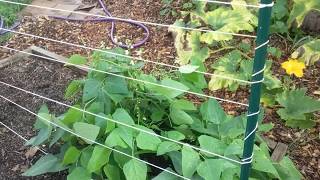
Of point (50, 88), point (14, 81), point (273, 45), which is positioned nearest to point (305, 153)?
point (273, 45)

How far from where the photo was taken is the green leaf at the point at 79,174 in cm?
180

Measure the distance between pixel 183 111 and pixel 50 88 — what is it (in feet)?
4.17

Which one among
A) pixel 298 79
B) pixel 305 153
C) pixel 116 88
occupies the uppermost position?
pixel 116 88

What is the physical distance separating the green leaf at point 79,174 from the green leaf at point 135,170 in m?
0.21

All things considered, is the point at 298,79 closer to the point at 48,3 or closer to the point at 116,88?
the point at 116,88

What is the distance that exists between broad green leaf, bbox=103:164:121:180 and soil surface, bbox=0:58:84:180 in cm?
51

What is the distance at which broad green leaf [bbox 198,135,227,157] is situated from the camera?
65.9 inches

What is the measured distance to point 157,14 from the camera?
3.77 metres

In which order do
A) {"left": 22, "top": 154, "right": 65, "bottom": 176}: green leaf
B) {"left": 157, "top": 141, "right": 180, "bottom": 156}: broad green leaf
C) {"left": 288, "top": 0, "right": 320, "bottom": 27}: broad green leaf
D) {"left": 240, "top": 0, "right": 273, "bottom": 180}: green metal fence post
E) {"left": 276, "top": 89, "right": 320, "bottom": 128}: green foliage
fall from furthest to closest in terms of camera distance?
{"left": 288, "top": 0, "right": 320, "bottom": 27}: broad green leaf, {"left": 276, "top": 89, "right": 320, "bottom": 128}: green foliage, {"left": 22, "top": 154, "right": 65, "bottom": 176}: green leaf, {"left": 157, "top": 141, "right": 180, "bottom": 156}: broad green leaf, {"left": 240, "top": 0, "right": 273, "bottom": 180}: green metal fence post

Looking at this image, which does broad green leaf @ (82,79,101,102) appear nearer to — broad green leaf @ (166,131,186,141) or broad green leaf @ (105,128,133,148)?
broad green leaf @ (105,128,133,148)

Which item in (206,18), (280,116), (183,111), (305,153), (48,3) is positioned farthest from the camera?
(48,3)

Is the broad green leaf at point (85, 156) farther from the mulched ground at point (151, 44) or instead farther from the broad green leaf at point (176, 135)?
the mulched ground at point (151, 44)

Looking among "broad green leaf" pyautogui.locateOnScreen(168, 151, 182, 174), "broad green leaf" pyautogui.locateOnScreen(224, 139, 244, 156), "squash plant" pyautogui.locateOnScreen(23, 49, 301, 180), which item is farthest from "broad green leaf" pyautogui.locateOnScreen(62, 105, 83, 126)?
"broad green leaf" pyautogui.locateOnScreen(224, 139, 244, 156)

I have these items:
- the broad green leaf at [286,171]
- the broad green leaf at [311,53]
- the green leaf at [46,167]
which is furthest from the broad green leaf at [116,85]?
the broad green leaf at [311,53]
